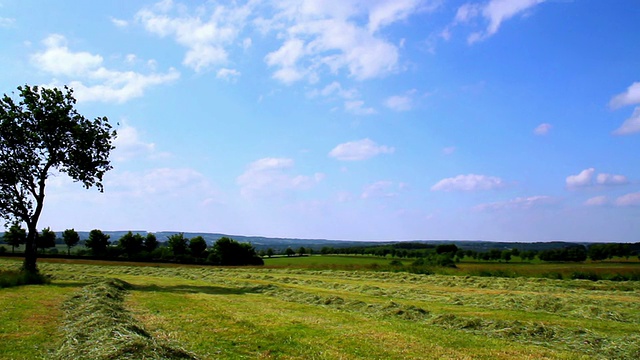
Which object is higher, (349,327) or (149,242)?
(149,242)

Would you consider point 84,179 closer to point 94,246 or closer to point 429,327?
point 429,327

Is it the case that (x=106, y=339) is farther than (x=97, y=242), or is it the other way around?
(x=97, y=242)

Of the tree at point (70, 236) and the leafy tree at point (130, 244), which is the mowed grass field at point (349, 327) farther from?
the tree at point (70, 236)

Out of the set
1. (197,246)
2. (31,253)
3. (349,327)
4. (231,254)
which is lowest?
(231,254)

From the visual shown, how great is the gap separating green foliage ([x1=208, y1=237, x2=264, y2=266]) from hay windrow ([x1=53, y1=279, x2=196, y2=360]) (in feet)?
214

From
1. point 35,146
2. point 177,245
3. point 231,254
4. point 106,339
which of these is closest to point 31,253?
point 35,146

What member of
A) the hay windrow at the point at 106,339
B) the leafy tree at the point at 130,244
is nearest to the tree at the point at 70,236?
the leafy tree at the point at 130,244

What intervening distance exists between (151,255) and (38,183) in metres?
55.0

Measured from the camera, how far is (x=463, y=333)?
1279 centimetres

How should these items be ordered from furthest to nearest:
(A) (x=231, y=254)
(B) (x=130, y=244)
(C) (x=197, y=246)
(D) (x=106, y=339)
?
(B) (x=130, y=244), (C) (x=197, y=246), (A) (x=231, y=254), (D) (x=106, y=339)

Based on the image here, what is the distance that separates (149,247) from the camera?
3819 inches

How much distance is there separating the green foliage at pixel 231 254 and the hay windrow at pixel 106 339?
214 feet

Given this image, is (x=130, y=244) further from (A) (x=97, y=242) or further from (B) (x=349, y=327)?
(B) (x=349, y=327)

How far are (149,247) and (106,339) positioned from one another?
94.6 metres
